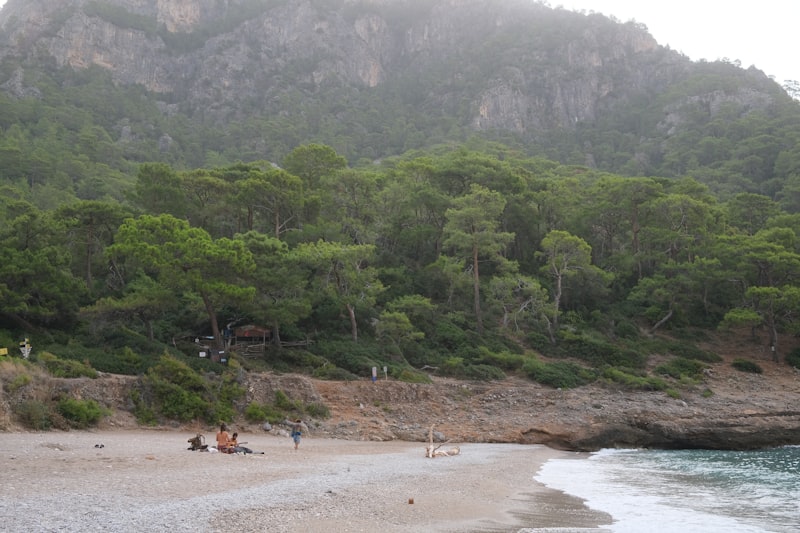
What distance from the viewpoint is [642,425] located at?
2992 cm

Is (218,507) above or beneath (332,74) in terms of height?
beneath

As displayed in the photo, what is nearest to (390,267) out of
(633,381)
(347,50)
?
(633,381)

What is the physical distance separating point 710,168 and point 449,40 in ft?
260

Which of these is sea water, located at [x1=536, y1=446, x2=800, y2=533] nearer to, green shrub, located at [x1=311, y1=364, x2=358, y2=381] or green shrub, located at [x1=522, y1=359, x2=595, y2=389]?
green shrub, located at [x1=522, y1=359, x2=595, y2=389]

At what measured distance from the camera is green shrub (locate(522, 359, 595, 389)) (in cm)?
3450

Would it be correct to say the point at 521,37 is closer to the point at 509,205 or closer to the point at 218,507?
the point at 509,205

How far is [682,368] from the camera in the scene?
1518 inches

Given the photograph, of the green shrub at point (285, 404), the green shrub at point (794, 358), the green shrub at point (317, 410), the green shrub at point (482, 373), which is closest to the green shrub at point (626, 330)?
the green shrub at point (794, 358)

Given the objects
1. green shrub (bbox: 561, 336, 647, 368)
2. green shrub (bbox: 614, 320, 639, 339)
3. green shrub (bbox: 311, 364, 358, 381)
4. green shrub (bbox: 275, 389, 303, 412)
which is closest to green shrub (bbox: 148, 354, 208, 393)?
green shrub (bbox: 275, 389, 303, 412)

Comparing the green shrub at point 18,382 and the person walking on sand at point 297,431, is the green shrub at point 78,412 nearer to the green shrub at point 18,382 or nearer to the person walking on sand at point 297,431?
the green shrub at point 18,382

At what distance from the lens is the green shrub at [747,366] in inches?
1548

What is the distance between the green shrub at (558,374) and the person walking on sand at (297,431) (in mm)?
15005

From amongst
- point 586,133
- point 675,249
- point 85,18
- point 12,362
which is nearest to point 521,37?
point 586,133

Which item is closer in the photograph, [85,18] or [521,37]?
[85,18]
